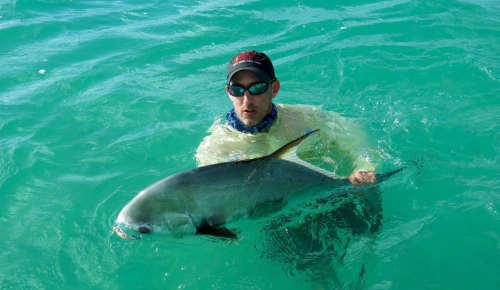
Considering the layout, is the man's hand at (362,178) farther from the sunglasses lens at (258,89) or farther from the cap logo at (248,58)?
the cap logo at (248,58)

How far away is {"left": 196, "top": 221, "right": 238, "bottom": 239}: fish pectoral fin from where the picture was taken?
3.26m

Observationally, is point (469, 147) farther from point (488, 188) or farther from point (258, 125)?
point (258, 125)

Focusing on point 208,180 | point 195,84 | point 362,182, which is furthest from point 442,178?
point 195,84

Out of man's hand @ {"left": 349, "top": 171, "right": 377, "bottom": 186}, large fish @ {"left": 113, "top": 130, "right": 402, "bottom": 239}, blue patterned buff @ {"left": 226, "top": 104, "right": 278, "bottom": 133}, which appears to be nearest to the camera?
large fish @ {"left": 113, "top": 130, "right": 402, "bottom": 239}

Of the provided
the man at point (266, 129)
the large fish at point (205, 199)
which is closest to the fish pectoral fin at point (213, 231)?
the large fish at point (205, 199)

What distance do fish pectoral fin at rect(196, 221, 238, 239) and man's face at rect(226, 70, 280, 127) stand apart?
1.45m

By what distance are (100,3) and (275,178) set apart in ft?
38.5

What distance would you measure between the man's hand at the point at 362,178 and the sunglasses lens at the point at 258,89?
1260 millimetres

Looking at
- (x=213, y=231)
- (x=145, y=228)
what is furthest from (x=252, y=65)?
(x=145, y=228)

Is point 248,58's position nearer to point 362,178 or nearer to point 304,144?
point 304,144

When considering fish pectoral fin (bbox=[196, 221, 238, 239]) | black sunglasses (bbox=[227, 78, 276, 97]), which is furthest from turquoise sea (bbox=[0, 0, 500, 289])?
black sunglasses (bbox=[227, 78, 276, 97])

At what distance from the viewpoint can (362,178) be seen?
397 centimetres

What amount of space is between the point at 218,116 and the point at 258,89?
252cm

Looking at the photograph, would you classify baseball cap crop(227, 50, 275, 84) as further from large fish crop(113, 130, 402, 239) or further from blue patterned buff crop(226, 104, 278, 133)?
large fish crop(113, 130, 402, 239)
